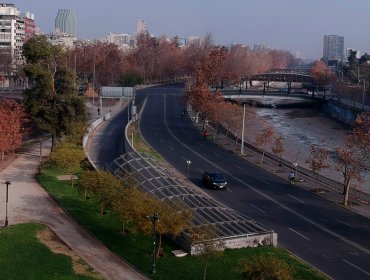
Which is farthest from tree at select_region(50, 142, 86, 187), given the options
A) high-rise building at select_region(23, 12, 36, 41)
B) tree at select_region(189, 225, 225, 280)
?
high-rise building at select_region(23, 12, 36, 41)

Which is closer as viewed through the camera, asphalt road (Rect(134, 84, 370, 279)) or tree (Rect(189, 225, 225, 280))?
tree (Rect(189, 225, 225, 280))

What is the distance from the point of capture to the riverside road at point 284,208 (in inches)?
920

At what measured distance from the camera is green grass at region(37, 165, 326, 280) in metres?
20.7

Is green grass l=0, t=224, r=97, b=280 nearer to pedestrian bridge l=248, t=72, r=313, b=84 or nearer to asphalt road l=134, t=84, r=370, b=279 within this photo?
asphalt road l=134, t=84, r=370, b=279

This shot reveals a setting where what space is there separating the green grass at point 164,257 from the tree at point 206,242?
48 centimetres

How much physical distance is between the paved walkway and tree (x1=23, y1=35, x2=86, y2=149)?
4007 millimetres

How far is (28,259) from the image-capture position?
21.6 metres

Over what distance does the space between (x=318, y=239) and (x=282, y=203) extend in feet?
20.7

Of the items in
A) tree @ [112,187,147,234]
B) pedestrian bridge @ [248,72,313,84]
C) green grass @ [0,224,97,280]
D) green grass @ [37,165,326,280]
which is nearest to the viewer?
green grass @ [0,224,97,280]

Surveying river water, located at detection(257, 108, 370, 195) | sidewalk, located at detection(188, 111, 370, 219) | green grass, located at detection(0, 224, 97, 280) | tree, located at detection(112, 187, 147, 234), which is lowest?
river water, located at detection(257, 108, 370, 195)

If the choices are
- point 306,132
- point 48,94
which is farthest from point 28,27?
point 48,94

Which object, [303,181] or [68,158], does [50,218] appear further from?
[303,181]

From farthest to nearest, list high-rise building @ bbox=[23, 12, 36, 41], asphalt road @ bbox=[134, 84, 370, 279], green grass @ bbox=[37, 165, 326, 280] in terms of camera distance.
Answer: high-rise building @ bbox=[23, 12, 36, 41] → asphalt road @ bbox=[134, 84, 370, 279] → green grass @ bbox=[37, 165, 326, 280]

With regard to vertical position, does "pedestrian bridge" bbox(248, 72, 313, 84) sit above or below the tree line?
above
